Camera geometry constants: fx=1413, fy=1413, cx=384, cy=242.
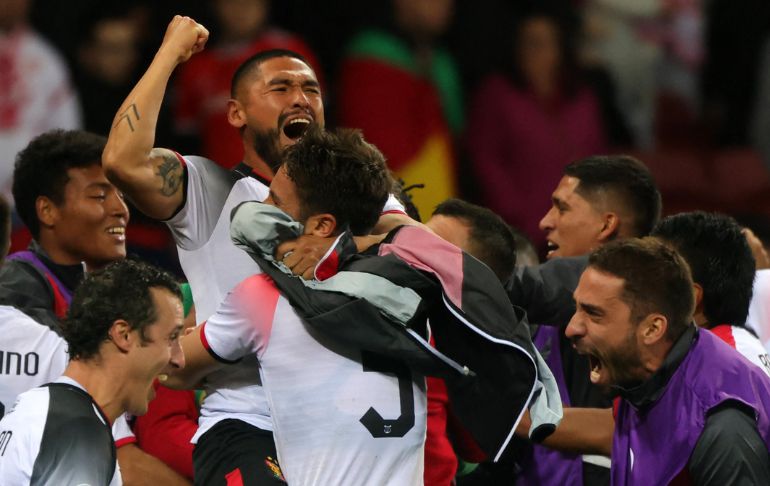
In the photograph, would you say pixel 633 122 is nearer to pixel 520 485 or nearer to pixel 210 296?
pixel 520 485

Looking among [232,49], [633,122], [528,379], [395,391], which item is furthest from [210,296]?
[633,122]

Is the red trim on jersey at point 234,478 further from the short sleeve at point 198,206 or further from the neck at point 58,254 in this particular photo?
the neck at point 58,254

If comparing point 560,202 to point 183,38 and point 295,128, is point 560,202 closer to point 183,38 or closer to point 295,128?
point 295,128

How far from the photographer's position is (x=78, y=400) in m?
3.84

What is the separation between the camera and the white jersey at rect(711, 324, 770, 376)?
14.6ft

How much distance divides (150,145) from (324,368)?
916mm

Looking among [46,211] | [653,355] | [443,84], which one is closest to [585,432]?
[653,355]

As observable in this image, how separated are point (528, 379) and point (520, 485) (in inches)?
51.8

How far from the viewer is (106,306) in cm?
397

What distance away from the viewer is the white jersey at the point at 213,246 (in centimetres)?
405

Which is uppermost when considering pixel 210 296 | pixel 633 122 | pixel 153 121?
pixel 153 121

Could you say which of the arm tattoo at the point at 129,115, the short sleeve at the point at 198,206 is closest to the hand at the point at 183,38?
the arm tattoo at the point at 129,115

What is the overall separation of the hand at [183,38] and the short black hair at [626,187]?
1642 mm

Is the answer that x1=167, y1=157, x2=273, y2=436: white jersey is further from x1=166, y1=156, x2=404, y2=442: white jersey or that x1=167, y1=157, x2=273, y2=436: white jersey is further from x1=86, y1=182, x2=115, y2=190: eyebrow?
x1=86, y1=182, x2=115, y2=190: eyebrow
